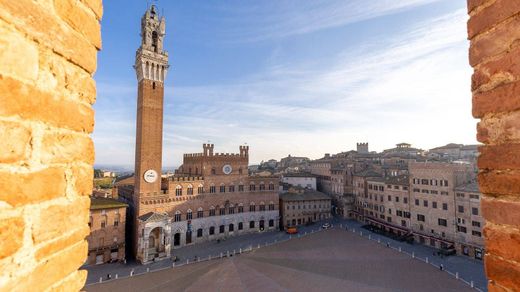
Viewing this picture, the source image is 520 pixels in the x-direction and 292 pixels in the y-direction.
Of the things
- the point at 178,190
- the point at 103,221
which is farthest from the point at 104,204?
the point at 178,190

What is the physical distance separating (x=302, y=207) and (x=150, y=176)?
90.5 ft

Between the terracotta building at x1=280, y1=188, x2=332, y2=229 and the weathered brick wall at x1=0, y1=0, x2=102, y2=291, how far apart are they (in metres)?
48.4

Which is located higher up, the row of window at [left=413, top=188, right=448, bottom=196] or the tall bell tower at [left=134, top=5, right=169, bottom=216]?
the tall bell tower at [left=134, top=5, right=169, bottom=216]

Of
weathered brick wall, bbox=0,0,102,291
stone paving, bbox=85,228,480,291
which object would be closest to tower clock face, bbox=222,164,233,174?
stone paving, bbox=85,228,480,291

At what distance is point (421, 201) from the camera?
39312mm

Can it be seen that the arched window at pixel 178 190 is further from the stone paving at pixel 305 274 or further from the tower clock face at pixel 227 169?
the stone paving at pixel 305 274

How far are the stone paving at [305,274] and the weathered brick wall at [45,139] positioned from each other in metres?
23.3

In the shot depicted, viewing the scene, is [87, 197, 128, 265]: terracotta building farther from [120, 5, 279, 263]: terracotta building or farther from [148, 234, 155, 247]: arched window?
[148, 234, 155, 247]: arched window

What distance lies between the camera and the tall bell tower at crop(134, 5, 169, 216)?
118ft

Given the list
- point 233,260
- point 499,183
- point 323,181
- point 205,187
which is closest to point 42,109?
point 499,183

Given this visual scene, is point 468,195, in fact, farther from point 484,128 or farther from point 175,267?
point 484,128

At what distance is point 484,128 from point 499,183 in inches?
16.8

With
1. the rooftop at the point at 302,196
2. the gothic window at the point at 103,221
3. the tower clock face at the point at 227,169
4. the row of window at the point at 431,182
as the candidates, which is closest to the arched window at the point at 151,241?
the gothic window at the point at 103,221

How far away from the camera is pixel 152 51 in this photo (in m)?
39.6
